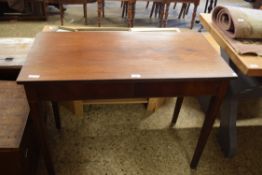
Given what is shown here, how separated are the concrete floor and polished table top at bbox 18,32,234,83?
68cm

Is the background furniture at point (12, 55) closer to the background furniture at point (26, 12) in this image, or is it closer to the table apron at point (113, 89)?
the table apron at point (113, 89)

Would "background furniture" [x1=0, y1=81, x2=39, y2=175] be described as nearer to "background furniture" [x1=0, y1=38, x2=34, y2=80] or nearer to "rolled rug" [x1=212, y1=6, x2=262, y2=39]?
"background furniture" [x1=0, y1=38, x2=34, y2=80]

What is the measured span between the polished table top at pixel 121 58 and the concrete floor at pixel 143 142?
68 cm

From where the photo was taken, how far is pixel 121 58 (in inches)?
42.9

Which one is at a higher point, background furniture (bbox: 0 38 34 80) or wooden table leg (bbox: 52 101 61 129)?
background furniture (bbox: 0 38 34 80)

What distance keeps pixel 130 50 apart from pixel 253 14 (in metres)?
0.68

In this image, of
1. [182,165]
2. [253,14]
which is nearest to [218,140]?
[182,165]

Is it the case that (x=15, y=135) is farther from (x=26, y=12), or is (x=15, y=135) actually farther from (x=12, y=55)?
(x=26, y=12)

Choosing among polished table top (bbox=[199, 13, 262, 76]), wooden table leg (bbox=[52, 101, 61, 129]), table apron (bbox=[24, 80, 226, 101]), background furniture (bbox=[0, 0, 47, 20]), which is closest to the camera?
table apron (bbox=[24, 80, 226, 101])

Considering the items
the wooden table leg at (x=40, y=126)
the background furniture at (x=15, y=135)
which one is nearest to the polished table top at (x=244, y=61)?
the wooden table leg at (x=40, y=126)

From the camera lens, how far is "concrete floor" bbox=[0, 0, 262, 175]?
4.73ft

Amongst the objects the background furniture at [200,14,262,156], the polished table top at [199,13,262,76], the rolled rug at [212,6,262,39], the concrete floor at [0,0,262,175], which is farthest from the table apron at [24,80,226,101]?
the concrete floor at [0,0,262,175]

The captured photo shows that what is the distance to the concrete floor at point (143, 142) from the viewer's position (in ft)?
4.73

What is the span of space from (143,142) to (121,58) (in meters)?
0.71
